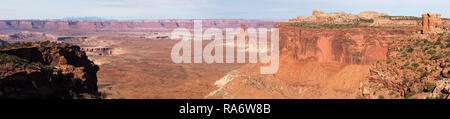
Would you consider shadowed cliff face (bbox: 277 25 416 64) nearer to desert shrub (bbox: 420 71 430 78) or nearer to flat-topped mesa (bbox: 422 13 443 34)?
flat-topped mesa (bbox: 422 13 443 34)

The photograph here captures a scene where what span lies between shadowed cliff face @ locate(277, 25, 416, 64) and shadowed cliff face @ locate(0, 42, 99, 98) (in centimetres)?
1840

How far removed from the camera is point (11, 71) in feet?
56.1

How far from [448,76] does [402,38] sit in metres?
5.68

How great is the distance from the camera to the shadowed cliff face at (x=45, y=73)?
624 inches

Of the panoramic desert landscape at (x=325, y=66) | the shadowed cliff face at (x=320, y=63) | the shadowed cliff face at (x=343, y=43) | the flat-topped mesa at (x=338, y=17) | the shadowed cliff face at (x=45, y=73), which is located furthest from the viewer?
the flat-topped mesa at (x=338, y=17)

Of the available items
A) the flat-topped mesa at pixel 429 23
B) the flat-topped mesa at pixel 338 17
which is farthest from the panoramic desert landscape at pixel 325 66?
the flat-topped mesa at pixel 338 17

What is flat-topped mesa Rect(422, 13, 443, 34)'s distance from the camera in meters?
25.1

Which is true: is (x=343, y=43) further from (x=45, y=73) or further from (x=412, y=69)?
(x=45, y=73)

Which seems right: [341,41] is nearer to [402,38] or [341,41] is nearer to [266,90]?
[402,38]

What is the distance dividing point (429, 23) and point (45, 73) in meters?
28.7

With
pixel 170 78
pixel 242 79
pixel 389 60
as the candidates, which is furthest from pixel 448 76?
pixel 170 78

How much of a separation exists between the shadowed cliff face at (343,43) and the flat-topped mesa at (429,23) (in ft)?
3.72

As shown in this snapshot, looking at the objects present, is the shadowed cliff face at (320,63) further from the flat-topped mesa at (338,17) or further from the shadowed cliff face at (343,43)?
the flat-topped mesa at (338,17)

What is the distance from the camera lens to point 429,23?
82.9 ft
